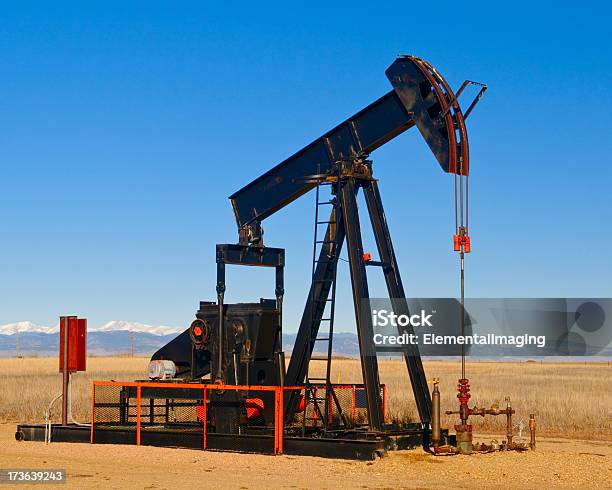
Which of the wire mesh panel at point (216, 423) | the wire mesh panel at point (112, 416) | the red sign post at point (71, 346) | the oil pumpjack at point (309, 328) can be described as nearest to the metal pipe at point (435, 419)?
the oil pumpjack at point (309, 328)

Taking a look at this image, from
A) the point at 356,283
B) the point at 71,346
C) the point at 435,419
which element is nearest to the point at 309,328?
the point at 356,283

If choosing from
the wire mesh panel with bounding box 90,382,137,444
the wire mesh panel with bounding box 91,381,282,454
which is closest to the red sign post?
the wire mesh panel with bounding box 90,382,137,444

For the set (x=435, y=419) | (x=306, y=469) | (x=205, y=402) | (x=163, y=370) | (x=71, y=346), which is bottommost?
(x=306, y=469)

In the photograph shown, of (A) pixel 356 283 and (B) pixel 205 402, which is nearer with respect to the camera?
(A) pixel 356 283

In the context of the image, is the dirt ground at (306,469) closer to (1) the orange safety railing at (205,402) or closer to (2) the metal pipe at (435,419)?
(2) the metal pipe at (435,419)

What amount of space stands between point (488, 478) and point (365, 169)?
16.5ft

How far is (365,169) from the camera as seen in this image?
15.7 meters
